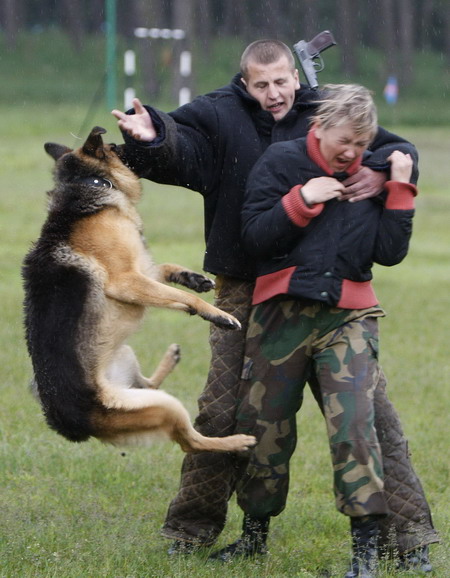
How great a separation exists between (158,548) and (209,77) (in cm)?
4452

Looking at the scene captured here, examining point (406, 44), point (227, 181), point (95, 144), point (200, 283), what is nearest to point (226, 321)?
point (200, 283)

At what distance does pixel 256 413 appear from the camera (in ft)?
13.9

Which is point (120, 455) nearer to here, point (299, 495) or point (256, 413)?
point (299, 495)

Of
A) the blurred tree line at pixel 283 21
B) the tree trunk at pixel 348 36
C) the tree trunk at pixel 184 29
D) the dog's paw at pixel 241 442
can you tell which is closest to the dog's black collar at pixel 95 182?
the dog's paw at pixel 241 442

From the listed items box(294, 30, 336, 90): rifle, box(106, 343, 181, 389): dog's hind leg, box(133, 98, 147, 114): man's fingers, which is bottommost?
box(106, 343, 181, 389): dog's hind leg

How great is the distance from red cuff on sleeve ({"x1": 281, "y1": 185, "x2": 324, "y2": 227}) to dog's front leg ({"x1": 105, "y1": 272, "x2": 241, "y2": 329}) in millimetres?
615

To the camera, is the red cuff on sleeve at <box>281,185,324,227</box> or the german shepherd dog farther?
the german shepherd dog

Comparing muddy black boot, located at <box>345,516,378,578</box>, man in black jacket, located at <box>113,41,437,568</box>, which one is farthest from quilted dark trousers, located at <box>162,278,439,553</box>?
muddy black boot, located at <box>345,516,378,578</box>

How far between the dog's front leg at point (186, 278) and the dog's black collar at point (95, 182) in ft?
1.46

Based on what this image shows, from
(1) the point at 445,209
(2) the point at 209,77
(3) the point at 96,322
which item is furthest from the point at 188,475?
(2) the point at 209,77

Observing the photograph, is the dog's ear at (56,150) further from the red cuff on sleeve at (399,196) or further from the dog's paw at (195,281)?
the red cuff on sleeve at (399,196)

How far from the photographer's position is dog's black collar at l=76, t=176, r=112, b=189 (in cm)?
437

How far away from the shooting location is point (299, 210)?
3.91 metres

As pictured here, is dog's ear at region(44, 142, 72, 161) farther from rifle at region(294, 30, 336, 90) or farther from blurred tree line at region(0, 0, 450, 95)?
blurred tree line at region(0, 0, 450, 95)
